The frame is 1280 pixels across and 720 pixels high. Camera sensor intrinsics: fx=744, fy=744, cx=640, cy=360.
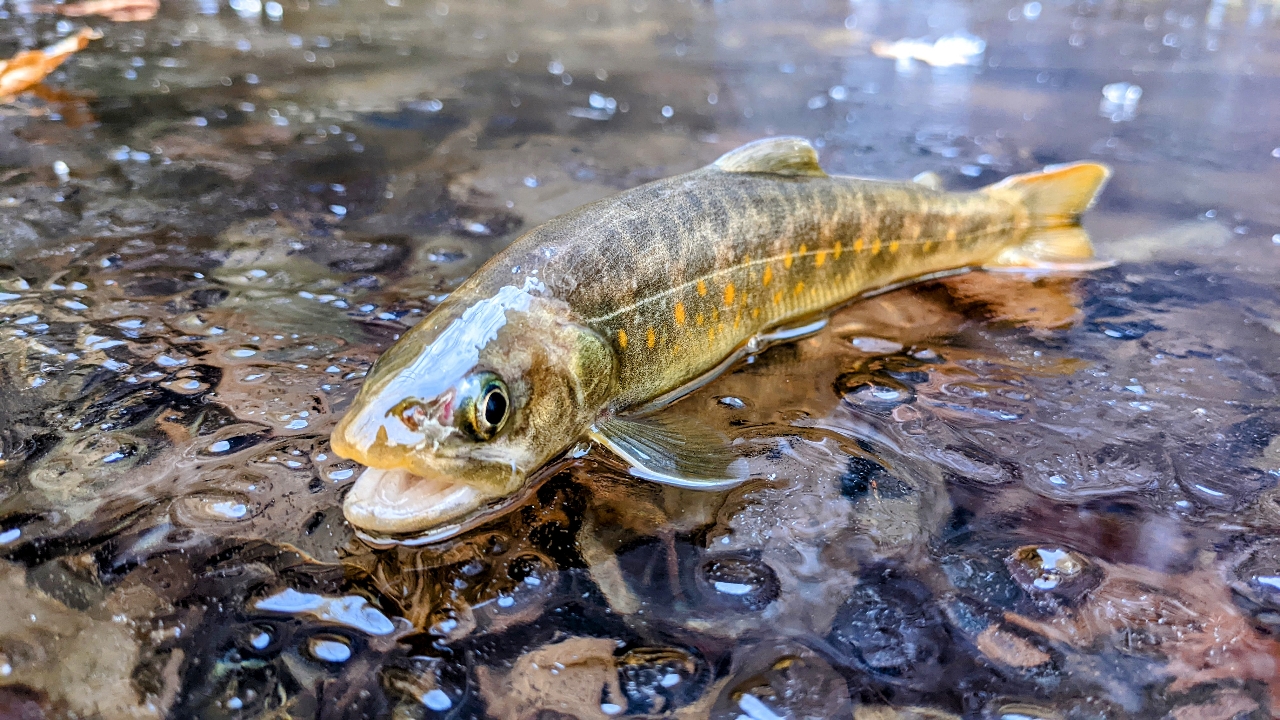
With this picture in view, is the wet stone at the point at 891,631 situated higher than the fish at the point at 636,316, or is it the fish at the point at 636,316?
the fish at the point at 636,316

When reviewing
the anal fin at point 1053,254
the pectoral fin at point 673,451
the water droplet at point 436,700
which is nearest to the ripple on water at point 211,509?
the water droplet at point 436,700

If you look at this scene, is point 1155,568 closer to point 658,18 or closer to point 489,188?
point 489,188

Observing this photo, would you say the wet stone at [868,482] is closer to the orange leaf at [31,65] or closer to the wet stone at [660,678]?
the wet stone at [660,678]

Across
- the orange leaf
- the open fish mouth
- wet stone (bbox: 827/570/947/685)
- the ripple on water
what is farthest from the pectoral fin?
the orange leaf

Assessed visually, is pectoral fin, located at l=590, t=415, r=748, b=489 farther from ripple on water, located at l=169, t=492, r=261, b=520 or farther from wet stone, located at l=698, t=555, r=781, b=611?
ripple on water, located at l=169, t=492, r=261, b=520

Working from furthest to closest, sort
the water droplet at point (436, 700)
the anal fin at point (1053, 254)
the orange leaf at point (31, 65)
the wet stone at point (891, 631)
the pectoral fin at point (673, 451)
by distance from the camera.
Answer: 1. the orange leaf at point (31, 65)
2. the anal fin at point (1053, 254)
3. the pectoral fin at point (673, 451)
4. the wet stone at point (891, 631)
5. the water droplet at point (436, 700)

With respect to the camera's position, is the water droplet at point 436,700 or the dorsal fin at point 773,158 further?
the dorsal fin at point 773,158

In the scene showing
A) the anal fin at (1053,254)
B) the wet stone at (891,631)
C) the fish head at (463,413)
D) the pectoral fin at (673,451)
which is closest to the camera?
the wet stone at (891,631)

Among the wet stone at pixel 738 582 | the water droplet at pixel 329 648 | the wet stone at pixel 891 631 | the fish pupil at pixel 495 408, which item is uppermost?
the fish pupil at pixel 495 408
